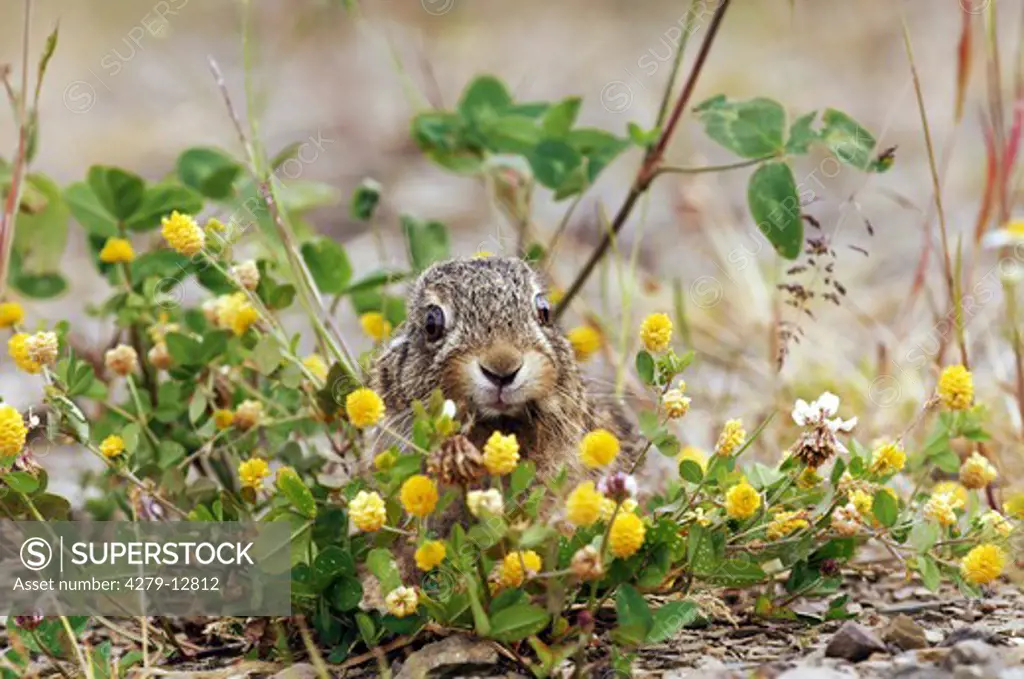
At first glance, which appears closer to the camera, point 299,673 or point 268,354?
point 299,673

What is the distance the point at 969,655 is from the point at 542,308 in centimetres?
167

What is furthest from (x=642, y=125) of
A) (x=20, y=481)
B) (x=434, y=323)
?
(x=20, y=481)

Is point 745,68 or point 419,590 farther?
point 745,68

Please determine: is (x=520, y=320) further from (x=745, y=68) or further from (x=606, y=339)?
(x=745, y=68)

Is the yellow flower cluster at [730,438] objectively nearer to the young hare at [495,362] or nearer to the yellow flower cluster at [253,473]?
the young hare at [495,362]

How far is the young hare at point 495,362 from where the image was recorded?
354 cm

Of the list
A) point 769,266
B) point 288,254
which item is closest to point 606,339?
point 288,254

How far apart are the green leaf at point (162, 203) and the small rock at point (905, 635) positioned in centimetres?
271

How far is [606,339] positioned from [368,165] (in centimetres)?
522

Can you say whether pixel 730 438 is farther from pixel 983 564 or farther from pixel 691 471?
pixel 983 564

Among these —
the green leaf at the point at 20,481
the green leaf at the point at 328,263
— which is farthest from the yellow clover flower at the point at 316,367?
the green leaf at the point at 20,481

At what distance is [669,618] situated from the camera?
3043 millimetres

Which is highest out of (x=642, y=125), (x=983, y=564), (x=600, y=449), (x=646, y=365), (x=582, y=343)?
(x=642, y=125)

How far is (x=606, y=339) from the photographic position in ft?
19.0
